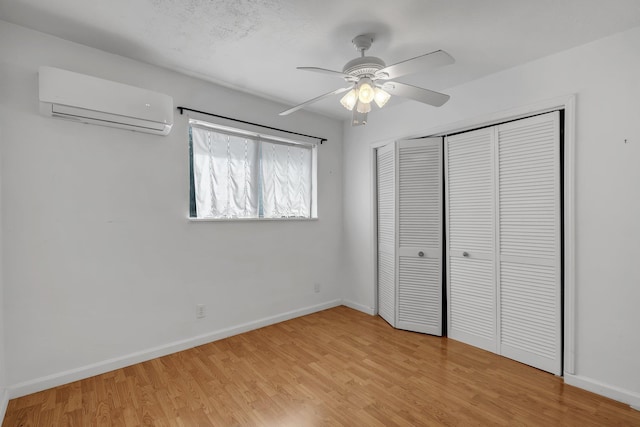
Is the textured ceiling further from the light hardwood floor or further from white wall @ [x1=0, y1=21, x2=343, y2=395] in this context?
the light hardwood floor

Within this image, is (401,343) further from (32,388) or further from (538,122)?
(32,388)

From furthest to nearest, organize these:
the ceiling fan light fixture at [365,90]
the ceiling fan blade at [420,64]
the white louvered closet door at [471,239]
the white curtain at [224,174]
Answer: the white curtain at [224,174] < the white louvered closet door at [471,239] < the ceiling fan light fixture at [365,90] < the ceiling fan blade at [420,64]

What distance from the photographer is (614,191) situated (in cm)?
206

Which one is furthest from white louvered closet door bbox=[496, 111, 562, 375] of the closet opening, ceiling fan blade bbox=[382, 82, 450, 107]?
ceiling fan blade bbox=[382, 82, 450, 107]

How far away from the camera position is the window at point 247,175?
9.52 ft

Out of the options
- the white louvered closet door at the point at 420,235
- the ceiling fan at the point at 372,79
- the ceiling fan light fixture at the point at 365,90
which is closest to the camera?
the ceiling fan at the point at 372,79

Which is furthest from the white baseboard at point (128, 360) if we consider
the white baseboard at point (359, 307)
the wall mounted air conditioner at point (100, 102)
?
the wall mounted air conditioner at point (100, 102)

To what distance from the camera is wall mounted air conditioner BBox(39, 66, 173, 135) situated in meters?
1.95

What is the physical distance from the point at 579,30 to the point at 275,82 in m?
2.31

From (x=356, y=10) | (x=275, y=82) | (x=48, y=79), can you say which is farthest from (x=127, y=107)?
(x=356, y=10)

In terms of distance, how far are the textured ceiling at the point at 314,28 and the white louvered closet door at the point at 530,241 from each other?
0.66 metres

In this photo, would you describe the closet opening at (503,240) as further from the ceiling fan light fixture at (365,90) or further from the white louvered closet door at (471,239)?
the ceiling fan light fixture at (365,90)

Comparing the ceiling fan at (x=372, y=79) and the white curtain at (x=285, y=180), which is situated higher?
the ceiling fan at (x=372, y=79)

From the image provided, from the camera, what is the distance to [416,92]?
203 cm
